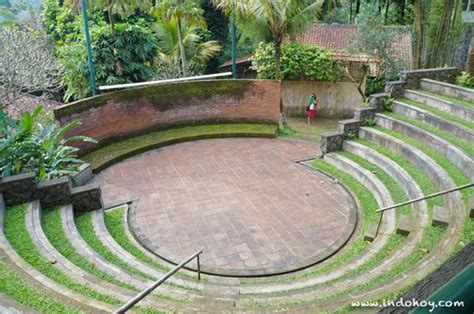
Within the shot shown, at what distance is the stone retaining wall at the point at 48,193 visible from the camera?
6672 mm

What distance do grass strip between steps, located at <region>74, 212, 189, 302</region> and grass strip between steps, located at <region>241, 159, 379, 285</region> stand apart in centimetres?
166

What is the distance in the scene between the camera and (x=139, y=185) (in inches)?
378

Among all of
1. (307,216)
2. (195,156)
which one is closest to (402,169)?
(307,216)


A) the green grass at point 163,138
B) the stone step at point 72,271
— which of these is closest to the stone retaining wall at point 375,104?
the green grass at point 163,138

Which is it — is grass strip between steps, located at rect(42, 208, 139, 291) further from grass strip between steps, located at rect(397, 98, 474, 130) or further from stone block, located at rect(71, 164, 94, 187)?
grass strip between steps, located at rect(397, 98, 474, 130)

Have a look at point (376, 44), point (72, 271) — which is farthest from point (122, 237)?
point (376, 44)

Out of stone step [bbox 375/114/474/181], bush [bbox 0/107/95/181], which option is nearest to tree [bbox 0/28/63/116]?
bush [bbox 0/107/95/181]

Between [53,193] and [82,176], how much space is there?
6.99ft

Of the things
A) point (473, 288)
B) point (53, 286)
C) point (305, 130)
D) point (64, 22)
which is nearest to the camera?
point (473, 288)

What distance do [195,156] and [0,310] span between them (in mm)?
8003

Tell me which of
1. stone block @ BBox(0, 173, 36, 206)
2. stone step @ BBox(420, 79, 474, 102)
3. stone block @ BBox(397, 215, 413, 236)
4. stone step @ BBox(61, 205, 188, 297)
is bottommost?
stone step @ BBox(61, 205, 188, 297)

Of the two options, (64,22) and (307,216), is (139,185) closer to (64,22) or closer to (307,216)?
(307,216)

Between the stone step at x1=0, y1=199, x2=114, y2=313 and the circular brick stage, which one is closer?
the stone step at x1=0, y1=199, x2=114, y2=313

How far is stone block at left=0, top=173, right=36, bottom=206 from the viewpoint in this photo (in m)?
6.61
